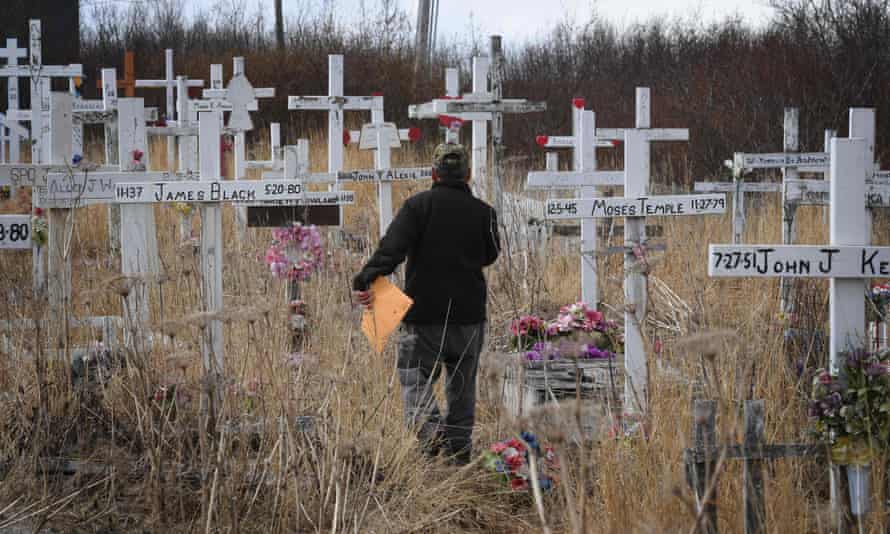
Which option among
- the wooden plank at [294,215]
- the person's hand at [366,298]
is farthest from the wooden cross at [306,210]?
the person's hand at [366,298]

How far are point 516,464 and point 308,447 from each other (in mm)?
815

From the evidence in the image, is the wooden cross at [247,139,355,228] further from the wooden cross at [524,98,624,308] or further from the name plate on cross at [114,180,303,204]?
the wooden cross at [524,98,624,308]

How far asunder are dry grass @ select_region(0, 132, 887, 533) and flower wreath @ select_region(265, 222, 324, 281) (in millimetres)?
1393

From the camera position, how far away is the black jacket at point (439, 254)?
18.5 feet

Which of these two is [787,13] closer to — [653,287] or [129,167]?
[653,287]

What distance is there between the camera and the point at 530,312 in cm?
799

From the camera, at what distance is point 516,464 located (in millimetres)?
4973

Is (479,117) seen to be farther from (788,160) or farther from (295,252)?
(295,252)

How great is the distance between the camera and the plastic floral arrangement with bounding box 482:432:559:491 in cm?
481

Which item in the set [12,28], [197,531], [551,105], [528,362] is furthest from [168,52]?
[197,531]

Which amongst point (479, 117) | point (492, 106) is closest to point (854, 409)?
point (492, 106)

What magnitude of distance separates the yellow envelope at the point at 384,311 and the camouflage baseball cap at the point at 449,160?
645 mm

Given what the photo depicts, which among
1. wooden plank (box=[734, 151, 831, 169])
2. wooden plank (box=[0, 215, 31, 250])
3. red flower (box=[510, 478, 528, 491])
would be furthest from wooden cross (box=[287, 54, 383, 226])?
red flower (box=[510, 478, 528, 491])

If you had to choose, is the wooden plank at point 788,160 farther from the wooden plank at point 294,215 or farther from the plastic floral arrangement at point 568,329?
the wooden plank at point 294,215
